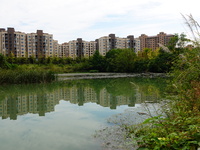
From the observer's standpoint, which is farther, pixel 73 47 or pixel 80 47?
pixel 73 47

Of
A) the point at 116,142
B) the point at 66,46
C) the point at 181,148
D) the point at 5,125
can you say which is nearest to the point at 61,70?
the point at 5,125

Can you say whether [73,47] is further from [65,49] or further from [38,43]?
[38,43]

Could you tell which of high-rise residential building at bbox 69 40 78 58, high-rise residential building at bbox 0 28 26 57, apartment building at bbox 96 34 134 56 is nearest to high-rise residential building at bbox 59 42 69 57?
high-rise residential building at bbox 69 40 78 58

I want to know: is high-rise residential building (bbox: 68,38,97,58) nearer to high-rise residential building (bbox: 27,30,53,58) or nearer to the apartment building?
the apartment building

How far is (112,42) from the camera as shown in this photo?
7206cm

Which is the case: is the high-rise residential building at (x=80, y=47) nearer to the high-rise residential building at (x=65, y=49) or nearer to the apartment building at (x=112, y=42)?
the apartment building at (x=112, y=42)

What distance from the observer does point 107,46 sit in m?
72.4

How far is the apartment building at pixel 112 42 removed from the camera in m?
72.1

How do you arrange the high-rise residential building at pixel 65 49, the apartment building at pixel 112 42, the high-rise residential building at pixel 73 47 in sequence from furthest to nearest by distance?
the high-rise residential building at pixel 65 49 → the high-rise residential building at pixel 73 47 → the apartment building at pixel 112 42

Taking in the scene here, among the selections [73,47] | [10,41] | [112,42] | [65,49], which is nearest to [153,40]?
[112,42]

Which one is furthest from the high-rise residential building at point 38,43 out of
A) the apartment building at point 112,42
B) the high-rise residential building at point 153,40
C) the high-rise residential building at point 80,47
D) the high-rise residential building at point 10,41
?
the high-rise residential building at point 153,40

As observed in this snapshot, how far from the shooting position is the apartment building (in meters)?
72.1

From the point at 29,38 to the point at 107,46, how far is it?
26.3 metres

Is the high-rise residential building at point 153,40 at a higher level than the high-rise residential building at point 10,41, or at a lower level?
higher
